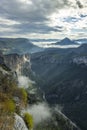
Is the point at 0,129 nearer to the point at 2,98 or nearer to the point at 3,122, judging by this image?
the point at 3,122

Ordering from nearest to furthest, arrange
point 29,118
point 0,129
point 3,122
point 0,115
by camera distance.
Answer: point 0,129 < point 3,122 < point 0,115 < point 29,118

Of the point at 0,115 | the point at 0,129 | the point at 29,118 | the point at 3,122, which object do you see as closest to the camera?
the point at 0,129

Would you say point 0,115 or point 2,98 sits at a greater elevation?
point 0,115

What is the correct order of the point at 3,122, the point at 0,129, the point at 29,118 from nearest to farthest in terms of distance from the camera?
the point at 0,129 < the point at 3,122 < the point at 29,118

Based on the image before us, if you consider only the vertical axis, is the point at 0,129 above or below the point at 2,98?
above

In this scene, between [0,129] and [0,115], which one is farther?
[0,115]

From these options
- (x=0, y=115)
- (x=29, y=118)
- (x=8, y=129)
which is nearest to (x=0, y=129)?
(x=8, y=129)

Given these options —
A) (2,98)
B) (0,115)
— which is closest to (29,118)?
(2,98)

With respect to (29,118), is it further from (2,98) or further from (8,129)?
(8,129)

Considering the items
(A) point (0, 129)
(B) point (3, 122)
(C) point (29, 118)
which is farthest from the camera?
(C) point (29, 118)
